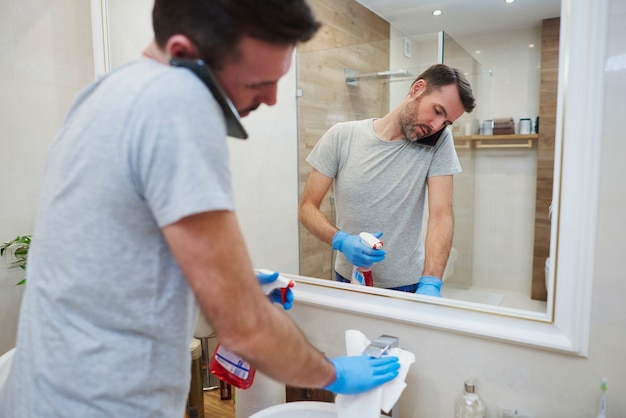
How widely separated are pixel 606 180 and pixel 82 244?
872 mm

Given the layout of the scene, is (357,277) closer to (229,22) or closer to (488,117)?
(488,117)

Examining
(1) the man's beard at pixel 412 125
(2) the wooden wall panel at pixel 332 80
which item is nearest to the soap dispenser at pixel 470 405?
(2) the wooden wall panel at pixel 332 80

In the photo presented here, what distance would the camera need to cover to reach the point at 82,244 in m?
0.56

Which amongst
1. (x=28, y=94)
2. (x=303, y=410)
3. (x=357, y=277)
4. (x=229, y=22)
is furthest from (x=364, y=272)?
(x=28, y=94)

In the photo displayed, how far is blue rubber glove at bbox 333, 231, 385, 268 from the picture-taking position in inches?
45.3

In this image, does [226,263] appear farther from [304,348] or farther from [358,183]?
[358,183]

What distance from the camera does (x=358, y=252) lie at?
3.79ft

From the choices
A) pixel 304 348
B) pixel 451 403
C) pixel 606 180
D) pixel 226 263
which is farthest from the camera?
pixel 451 403

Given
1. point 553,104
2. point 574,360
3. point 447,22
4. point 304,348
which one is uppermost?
point 447,22

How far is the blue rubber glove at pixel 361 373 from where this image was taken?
783 millimetres

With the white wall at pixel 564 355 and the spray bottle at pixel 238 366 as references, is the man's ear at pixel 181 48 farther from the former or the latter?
the white wall at pixel 564 355

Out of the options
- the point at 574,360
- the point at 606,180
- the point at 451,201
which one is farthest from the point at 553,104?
the point at 574,360

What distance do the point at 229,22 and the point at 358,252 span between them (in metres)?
0.74

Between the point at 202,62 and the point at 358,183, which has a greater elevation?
the point at 202,62
